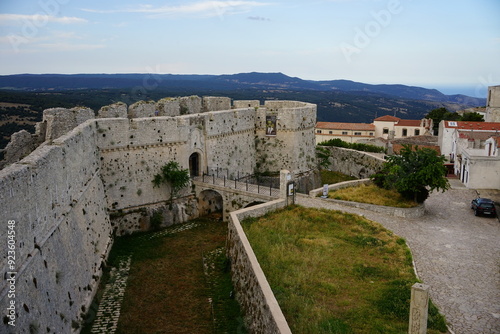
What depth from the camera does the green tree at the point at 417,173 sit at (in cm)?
1905

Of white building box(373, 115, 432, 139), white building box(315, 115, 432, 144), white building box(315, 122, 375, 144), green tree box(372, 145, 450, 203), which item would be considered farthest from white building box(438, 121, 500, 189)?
white building box(373, 115, 432, 139)

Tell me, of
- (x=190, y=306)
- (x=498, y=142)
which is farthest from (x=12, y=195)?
(x=498, y=142)

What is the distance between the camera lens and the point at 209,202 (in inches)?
923

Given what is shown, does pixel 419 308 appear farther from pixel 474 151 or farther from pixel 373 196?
pixel 474 151

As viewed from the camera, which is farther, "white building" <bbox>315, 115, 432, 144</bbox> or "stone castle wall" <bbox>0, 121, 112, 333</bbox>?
"white building" <bbox>315, 115, 432, 144</bbox>

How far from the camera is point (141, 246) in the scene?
61.3ft

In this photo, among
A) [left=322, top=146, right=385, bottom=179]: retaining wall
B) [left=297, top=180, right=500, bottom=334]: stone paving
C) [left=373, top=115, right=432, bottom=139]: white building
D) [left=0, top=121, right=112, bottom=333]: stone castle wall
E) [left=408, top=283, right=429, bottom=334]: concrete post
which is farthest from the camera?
[left=373, top=115, right=432, bottom=139]: white building

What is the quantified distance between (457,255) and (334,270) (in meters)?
4.69

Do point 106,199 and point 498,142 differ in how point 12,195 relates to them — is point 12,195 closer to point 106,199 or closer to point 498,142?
point 106,199

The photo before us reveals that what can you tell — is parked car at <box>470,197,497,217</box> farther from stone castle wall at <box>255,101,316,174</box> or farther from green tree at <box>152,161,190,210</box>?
green tree at <box>152,161,190,210</box>

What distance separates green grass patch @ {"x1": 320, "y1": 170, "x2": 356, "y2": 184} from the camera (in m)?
32.5

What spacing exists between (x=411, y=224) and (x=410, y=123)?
42.6m

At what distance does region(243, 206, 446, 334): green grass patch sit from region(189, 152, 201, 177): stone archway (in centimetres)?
670

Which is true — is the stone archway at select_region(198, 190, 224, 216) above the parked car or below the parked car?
below
